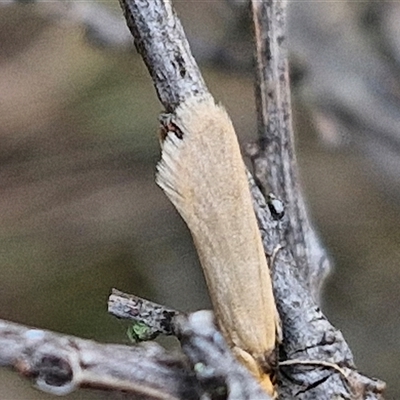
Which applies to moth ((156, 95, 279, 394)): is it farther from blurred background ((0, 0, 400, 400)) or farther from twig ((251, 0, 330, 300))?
blurred background ((0, 0, 400, 400))

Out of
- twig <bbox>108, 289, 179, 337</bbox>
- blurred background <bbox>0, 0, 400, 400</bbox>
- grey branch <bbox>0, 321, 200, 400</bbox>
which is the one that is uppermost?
blurred background <bbox>0, 0, 400, 400</bbox>

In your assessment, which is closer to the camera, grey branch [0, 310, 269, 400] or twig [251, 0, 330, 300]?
grey branch [0, 310, 269, 400]

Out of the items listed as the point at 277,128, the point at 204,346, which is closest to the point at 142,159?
the point at 277,128

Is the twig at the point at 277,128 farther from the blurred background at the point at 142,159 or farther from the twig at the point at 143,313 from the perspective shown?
the blurred background at the point at 142,159

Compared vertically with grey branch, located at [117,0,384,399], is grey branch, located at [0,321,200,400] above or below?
below

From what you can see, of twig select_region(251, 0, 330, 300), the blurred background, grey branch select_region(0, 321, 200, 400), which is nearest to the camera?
grey branch select_region(0, 321, 200, 400)

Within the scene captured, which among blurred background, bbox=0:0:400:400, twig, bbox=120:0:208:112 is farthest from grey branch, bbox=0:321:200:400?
blurred background, bbox=0:0:400:400
